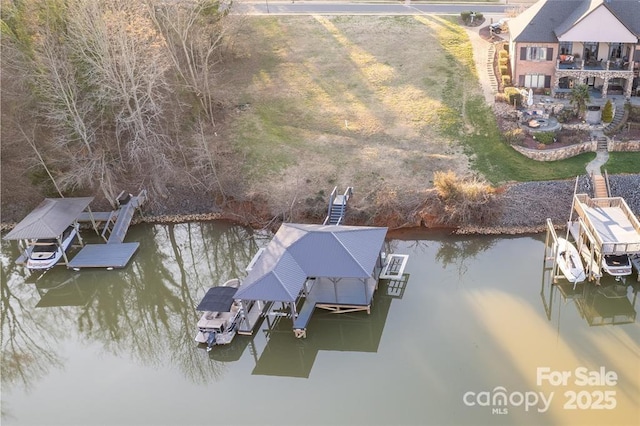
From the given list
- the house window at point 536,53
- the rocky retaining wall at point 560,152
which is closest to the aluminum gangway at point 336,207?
the rocky retaining wall at point 560,152

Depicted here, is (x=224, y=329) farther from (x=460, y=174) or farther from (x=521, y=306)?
(x=460, y=174)

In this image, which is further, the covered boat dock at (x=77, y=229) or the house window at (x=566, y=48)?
the house window at (x=566, y=48)

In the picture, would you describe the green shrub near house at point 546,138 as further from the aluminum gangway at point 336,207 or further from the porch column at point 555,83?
the aluminum gangway at point 336,207

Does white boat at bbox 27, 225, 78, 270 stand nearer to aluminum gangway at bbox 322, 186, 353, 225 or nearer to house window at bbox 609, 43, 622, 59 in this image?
aluminum gangway at bbox 322, 186, 353, 225

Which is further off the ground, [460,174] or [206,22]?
[206,22]

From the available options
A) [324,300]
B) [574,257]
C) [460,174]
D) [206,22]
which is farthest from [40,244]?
[574,257]

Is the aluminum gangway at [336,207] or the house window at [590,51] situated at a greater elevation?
the house window at [590,51]
